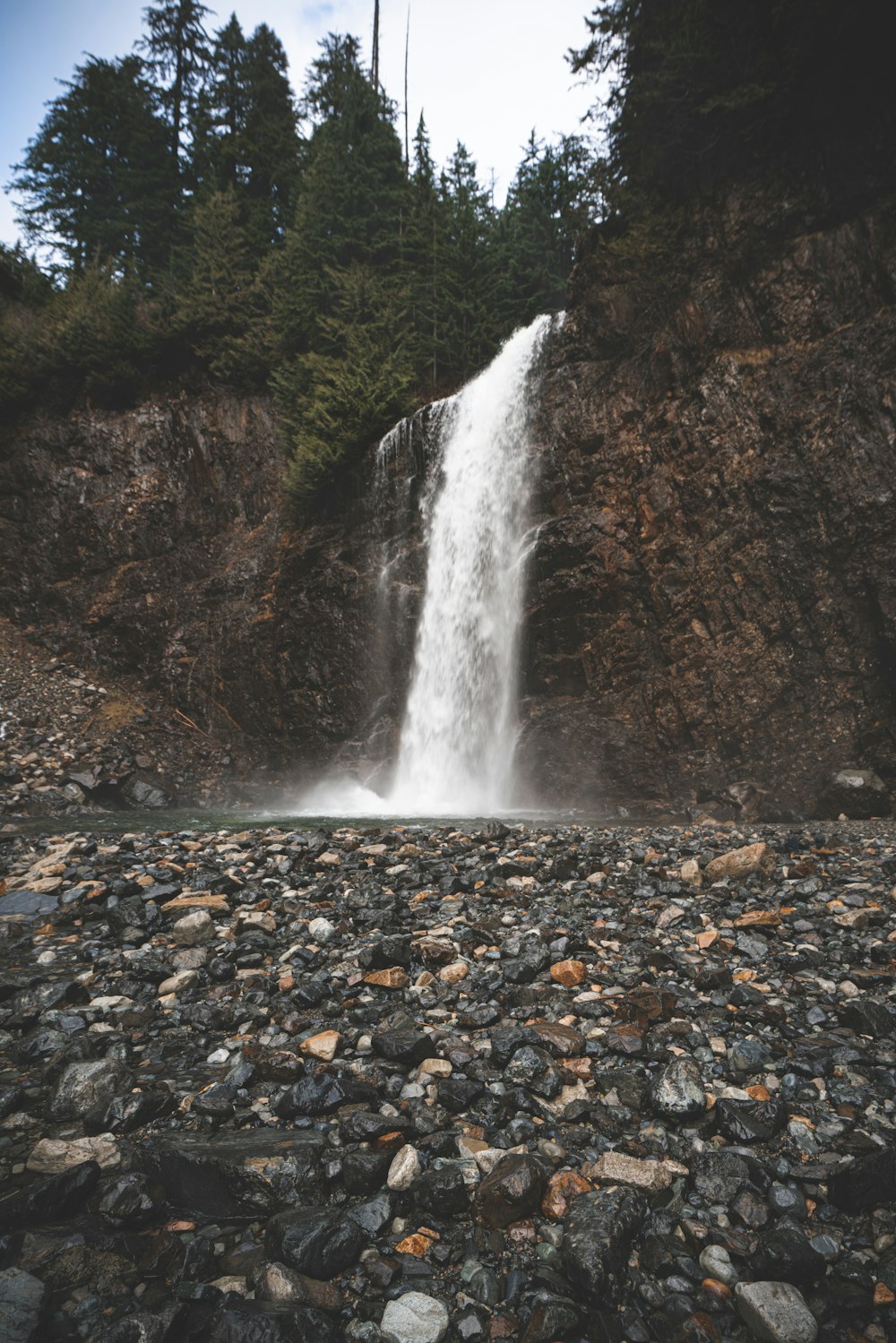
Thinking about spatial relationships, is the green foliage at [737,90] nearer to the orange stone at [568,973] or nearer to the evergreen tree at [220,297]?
the evergreen tree at [220,297]

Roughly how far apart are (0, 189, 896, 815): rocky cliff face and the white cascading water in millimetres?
572

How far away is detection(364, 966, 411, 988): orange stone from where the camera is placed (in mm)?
3441

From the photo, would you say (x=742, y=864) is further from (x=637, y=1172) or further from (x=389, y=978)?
(x=637, y=1172)

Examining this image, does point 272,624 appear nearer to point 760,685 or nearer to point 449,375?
point 449,375

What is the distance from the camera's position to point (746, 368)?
36.3 ft

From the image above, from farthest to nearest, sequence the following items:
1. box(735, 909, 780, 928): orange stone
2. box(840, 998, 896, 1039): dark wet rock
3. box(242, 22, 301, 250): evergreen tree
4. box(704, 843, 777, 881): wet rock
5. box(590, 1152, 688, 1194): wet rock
→ box(242, 22, 301, 250): evergreen tree, box(704, 843, 777, 881): wet rock, box(735, 909, 780, 928): orange stone, box(840, 998, 896, 1039): dark wet rock, box(590, 1152, 688, 1194): wet rock

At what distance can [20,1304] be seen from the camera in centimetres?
151

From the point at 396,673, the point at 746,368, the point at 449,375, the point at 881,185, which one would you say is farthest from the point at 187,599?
the point at 881,185

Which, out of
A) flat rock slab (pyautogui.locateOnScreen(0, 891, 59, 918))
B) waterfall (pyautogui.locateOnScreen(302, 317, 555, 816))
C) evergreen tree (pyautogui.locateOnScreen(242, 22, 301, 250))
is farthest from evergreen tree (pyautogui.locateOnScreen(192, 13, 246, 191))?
flat rock slab (pyautogui.locateOnScreen(0, 891, 59, 918))

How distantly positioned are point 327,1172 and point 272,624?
15871mm

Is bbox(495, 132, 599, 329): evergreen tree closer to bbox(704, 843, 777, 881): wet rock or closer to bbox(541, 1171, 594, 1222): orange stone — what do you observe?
bbox(704, 843, 777, 881): wet rock

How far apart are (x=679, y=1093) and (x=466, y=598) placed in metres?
12.2

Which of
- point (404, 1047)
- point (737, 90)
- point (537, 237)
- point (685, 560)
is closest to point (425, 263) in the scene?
point (537, 237)

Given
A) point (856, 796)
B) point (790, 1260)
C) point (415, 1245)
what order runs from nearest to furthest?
point (790, 1260) → point (415, 1245) → point (856, 796)
